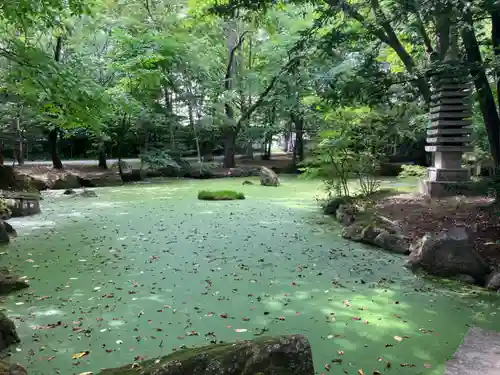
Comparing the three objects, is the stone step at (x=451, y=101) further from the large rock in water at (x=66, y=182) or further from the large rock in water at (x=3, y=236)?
the large rock in water at (x=66, y=182)

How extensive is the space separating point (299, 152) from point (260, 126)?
2111mm

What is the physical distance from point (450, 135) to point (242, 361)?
6802 mm

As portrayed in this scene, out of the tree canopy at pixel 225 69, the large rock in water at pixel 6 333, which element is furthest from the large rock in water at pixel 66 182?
the large rock in water at pixel 6 333

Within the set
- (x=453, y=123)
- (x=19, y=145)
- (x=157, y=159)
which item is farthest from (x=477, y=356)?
(x=19, y=145)

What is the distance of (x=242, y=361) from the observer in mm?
1907

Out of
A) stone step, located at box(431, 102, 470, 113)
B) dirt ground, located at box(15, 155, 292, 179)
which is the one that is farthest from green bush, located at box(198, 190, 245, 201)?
dirt ground, located at box(15, 155, 292, 179)

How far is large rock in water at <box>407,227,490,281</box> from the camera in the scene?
172 inches

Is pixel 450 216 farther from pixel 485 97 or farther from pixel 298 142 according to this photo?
pixel 298 142

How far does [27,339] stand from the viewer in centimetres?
295

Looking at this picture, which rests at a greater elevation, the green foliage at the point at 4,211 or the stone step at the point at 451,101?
the stone step at the point at 451,101

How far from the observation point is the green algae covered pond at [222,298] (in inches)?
111

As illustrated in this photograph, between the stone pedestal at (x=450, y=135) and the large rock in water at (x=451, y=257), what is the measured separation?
2938 mm

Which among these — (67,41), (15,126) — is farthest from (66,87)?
(15,126)

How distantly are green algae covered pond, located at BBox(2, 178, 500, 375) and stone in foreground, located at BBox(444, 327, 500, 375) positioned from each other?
0.27 feet
